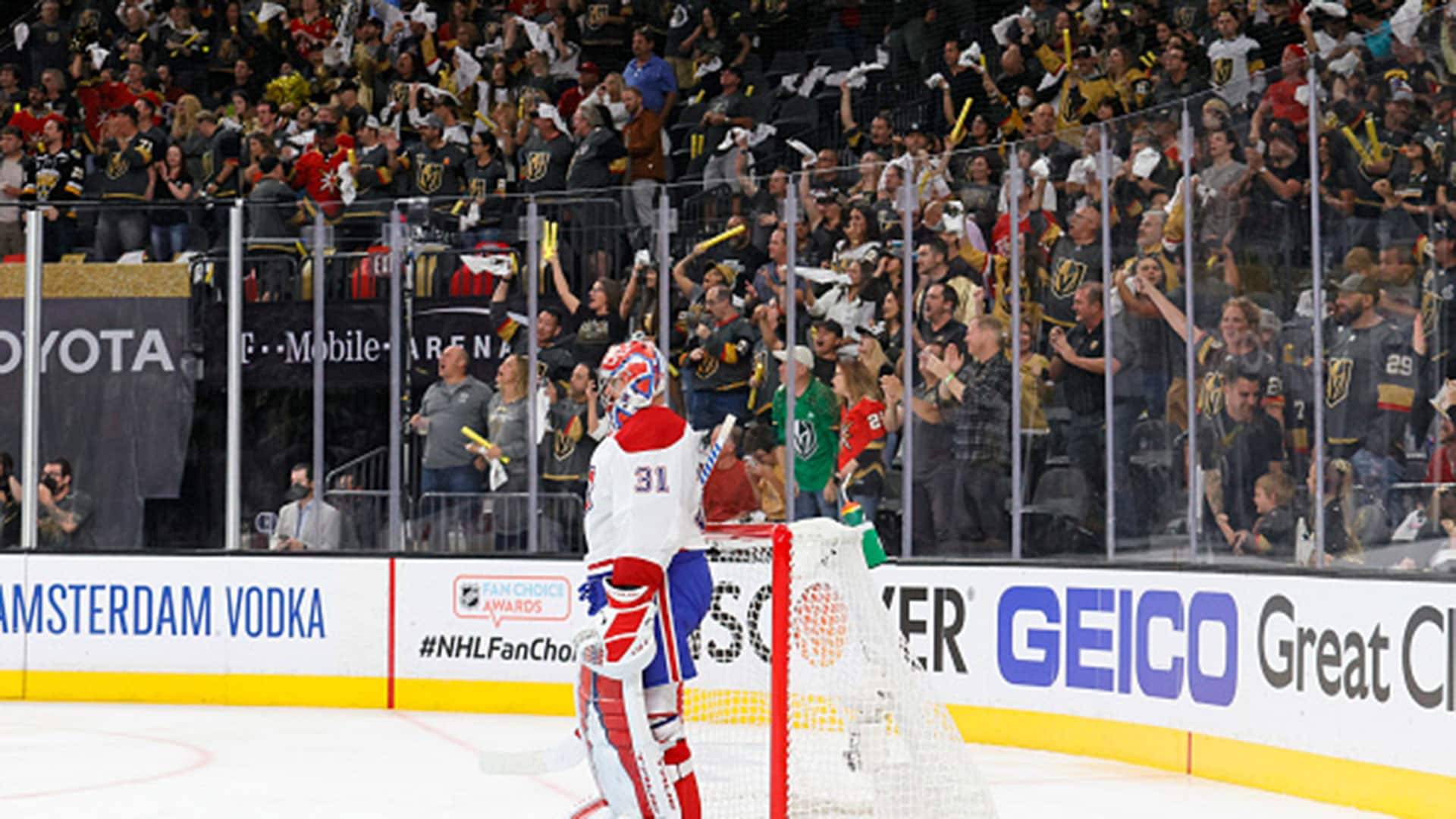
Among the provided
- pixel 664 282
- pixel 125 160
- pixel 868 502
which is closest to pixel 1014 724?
pixel 868 502

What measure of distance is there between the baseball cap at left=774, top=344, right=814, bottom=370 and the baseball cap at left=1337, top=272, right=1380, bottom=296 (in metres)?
2.70

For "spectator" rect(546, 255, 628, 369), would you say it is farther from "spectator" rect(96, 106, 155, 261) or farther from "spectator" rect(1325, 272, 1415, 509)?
"spectator" rect(96, 106, 155, 261)

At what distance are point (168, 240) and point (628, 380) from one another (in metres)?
5.26

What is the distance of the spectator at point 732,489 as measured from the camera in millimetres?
8273

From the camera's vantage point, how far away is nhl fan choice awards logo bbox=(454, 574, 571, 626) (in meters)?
8.81

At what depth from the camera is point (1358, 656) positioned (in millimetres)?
5777

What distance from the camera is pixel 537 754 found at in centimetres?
491

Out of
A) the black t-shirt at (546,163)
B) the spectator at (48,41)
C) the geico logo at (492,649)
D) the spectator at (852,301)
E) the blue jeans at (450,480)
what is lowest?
the geico logo at (492,649)

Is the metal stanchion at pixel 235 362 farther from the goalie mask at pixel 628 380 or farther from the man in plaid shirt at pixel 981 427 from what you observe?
the goalie mask at pixel 628 380

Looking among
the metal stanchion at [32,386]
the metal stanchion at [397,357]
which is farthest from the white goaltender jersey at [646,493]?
the metal stanchion at [32,386]

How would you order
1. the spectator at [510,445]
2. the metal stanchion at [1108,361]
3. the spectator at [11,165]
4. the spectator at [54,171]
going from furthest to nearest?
the spectator at [54,171] → the spectator at [11,165] → the spectator at [510,445] → the metal stanchion at [1108,361]

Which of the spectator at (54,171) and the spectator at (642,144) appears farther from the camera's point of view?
the spectator at (54,171)

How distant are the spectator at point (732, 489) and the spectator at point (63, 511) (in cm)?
327

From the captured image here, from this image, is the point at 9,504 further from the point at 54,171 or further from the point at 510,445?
the point at 54,171
